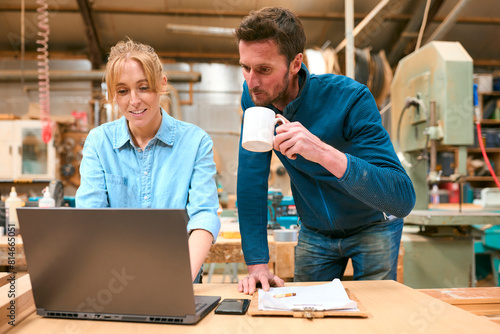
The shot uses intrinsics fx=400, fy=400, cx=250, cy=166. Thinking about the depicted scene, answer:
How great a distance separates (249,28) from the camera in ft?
3.81

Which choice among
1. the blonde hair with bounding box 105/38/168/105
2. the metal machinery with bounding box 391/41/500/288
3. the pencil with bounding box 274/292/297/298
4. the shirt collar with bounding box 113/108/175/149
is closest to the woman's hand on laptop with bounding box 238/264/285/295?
A: the pencil with bounding box 274/292/297/298

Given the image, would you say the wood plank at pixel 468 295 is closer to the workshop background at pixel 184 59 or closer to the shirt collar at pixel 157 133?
the shirt collar at pixel 157 133

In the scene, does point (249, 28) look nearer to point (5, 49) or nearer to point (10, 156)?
point (10, 156)

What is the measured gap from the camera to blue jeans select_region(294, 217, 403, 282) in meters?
1.38

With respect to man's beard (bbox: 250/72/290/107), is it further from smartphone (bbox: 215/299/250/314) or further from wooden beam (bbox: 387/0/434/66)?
wooden beam (bbox: 387/0/434/66)

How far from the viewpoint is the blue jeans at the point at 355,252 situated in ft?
4.52

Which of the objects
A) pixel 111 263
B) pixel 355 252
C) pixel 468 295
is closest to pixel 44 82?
pixel 355 252

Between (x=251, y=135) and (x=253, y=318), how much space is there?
428 millimetres

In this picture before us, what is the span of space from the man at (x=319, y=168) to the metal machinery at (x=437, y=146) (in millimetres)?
1044

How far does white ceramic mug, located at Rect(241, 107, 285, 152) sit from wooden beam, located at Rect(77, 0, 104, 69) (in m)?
5.49

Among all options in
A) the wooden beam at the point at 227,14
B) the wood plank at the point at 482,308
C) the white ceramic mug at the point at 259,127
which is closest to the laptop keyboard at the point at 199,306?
the white ceramic mug at the point at 259,127

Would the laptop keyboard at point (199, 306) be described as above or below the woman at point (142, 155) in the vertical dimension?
below

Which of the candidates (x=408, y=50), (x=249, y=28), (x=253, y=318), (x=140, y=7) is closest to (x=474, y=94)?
(x=249, y=28)

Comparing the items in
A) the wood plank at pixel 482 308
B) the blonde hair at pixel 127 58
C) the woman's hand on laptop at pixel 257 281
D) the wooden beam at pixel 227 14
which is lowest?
the wood plank at pixel 482 308
